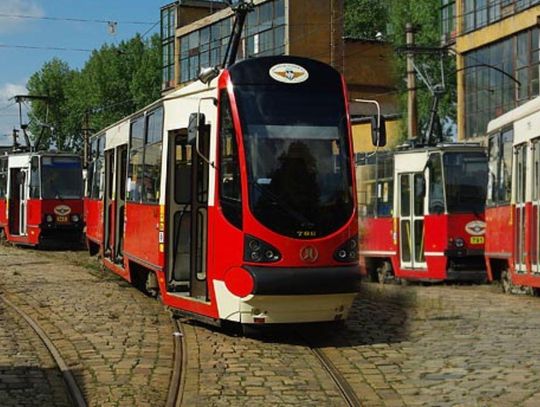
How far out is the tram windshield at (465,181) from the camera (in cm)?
2000

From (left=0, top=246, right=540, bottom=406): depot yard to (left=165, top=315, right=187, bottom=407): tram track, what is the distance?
0.05 metres

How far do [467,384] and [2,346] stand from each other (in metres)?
4.99

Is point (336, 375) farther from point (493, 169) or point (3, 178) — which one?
point (3, 178)

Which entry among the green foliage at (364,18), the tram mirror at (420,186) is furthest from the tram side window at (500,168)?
the green foliage at (364,18)

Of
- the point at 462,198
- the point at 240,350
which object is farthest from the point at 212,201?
the point at 462,198

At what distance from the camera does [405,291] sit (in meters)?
18.0

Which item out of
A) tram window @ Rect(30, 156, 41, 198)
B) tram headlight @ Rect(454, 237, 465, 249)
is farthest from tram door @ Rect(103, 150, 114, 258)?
tram window @ Rect(30, 156, 41, 198)

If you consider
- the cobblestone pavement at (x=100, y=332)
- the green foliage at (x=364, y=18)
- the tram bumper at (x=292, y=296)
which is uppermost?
the green foliage at (x=364, y=18)

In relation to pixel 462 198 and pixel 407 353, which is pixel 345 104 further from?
pixel 462 198

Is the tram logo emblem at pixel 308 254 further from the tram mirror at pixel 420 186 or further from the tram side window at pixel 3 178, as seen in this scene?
the tram side window at pixel 3 178

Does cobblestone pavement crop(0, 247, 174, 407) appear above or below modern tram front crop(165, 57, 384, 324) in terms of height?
below

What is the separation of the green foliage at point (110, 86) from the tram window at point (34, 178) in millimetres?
52957

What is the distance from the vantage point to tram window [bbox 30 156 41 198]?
28.3 metres

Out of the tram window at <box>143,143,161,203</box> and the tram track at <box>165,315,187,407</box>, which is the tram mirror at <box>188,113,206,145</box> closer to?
the tram window at <box>143,143,161,203</box>
